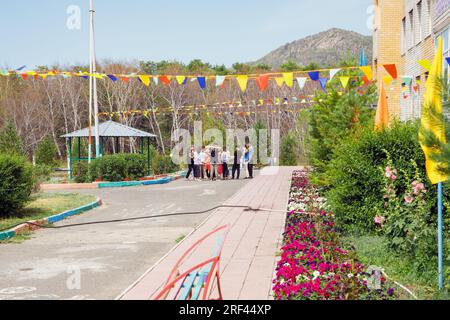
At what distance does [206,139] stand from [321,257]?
30328 mm

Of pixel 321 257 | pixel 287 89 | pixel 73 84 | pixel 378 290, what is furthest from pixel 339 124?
pixel 73 84

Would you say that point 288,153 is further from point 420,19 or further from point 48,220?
point 48,220

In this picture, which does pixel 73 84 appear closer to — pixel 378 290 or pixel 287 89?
pixel 287 89

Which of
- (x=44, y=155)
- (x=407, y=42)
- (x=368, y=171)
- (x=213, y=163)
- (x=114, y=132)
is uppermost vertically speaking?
(x=407, y=42)

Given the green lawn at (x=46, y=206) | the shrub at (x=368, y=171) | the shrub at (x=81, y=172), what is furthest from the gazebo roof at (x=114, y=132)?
the shrub at (x=368, y=171)

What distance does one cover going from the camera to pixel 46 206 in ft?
50.6

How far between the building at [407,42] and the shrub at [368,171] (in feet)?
27.7

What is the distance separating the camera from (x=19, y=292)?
265 inches

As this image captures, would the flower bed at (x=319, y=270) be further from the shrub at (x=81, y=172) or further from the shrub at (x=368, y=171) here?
the shrub at (x=81, y=172)

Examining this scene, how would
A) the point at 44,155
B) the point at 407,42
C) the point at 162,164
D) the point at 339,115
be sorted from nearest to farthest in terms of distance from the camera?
the point at 339,115, the point at 407,42, the point at 162,164, the point at 44,155

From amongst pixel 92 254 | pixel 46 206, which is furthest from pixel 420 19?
pixel 92 254

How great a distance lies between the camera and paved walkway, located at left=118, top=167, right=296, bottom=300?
6355 mm

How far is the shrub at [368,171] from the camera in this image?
30.9ft

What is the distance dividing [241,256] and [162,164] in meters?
Result: 23.2
